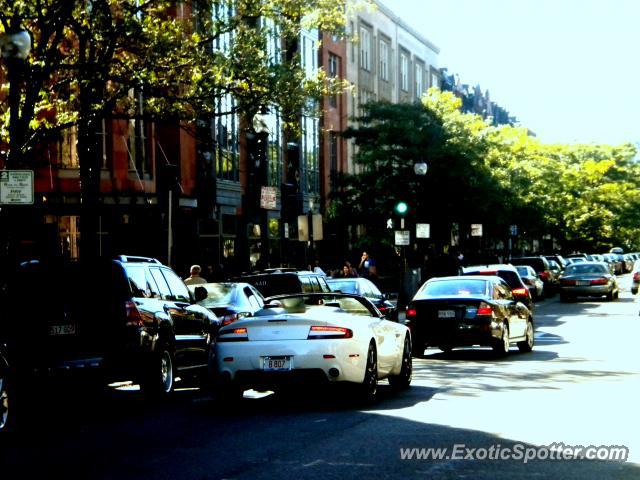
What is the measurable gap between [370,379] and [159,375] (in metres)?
2.81

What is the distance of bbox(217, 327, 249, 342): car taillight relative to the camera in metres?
13.9

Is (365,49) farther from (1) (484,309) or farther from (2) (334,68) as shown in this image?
(1) (484,309)

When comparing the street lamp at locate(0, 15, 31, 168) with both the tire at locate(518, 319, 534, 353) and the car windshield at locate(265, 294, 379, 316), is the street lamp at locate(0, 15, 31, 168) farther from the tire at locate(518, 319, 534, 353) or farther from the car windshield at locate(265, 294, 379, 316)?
the tire at locate(518, 319, 534, 353)

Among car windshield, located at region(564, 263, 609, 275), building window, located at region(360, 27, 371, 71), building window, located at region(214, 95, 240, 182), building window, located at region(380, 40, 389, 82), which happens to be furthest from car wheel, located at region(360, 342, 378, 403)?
building window, located at region(380, 40, 389, 82)

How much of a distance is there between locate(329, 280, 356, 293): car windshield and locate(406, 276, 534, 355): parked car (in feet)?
12.1

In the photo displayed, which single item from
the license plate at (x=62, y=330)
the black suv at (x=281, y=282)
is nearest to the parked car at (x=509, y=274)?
the black suv at (x=281, y=282)

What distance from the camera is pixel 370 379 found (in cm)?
1411

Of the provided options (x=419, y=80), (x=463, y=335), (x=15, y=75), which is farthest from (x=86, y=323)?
(x=419, y=80)

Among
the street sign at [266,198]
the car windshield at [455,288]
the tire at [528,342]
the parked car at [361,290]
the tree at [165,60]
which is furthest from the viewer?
the street sign at [266,198]

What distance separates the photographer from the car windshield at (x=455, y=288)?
22.3 m

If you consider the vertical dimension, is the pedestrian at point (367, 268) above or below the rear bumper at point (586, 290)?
above

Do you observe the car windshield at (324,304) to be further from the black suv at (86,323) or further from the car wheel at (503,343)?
the car wheel at (503,343)

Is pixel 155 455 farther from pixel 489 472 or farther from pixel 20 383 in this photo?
pixel 20 383

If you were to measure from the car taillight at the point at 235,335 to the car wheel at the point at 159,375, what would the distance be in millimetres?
1317
